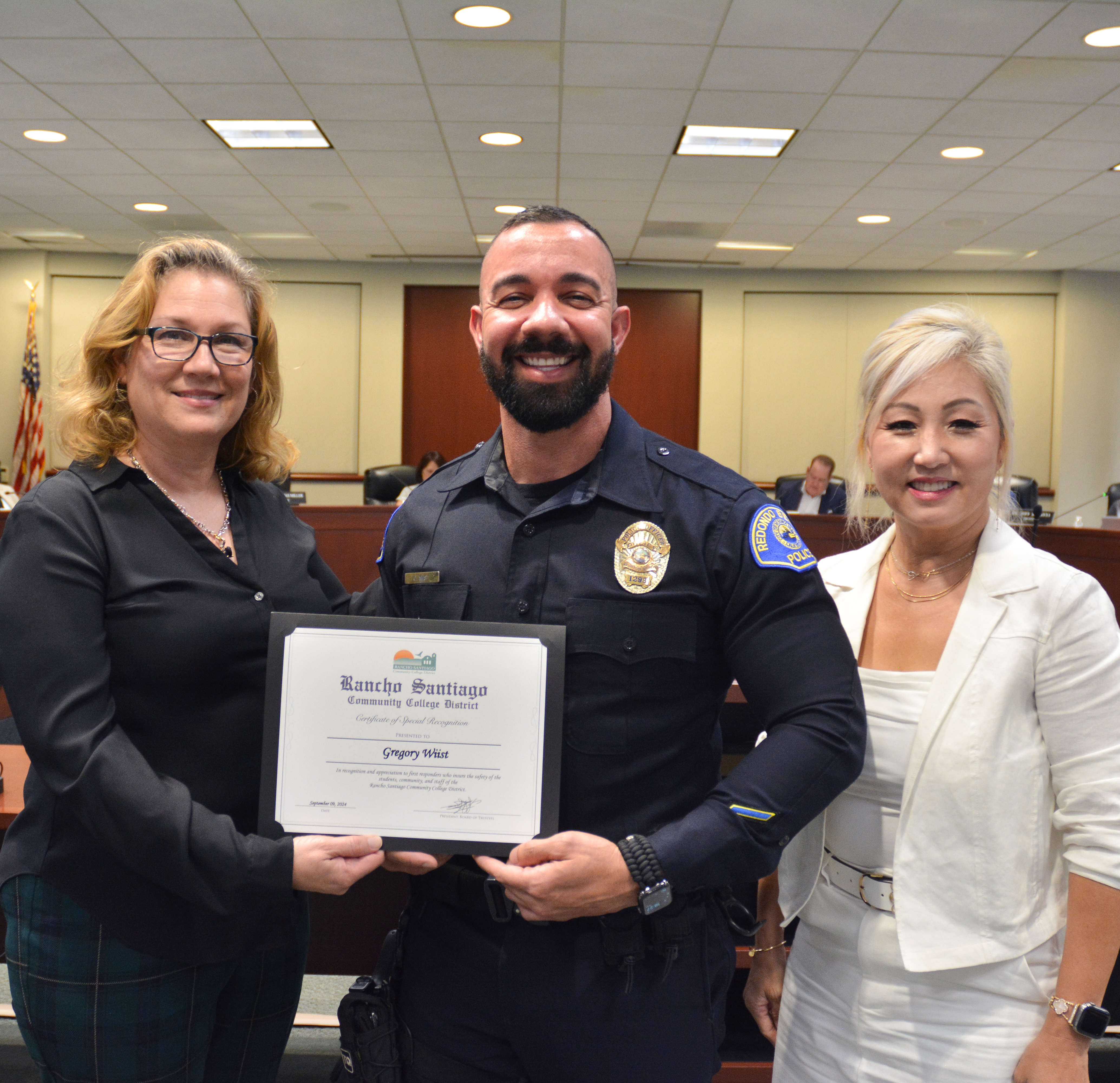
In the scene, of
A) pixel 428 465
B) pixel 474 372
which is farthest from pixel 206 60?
pixel 474 372

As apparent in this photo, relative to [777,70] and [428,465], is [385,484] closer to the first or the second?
[428,465]

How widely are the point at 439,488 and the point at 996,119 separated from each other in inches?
207

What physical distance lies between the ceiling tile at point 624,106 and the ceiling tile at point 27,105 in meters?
2.91

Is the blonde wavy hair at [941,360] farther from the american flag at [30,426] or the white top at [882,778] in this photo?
the american flag at [30,426]

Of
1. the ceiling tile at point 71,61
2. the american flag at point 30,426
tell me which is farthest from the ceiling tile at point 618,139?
the american flag at point 30,426

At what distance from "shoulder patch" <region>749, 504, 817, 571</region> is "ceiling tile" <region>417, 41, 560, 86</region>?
3.97 metres

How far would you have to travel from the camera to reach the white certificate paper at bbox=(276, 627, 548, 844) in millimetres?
1121

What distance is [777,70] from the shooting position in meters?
4.69

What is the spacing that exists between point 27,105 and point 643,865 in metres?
6.05

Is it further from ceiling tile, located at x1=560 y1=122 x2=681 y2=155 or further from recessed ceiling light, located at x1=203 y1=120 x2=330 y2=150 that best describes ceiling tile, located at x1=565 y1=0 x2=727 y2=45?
A: recessed ceiling light, located at x1=203 y1=120 x2=330 y2=150

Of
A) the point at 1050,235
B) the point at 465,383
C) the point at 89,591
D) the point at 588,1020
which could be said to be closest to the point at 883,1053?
the point at 588,1020

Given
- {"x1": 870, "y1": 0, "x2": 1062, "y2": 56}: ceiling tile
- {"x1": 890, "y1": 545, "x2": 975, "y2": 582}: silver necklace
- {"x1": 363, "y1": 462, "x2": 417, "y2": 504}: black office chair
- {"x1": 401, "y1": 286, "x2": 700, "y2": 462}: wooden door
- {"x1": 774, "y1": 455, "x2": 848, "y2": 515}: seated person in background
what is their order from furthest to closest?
{"x1": 401, "y1": 286, "x2": 700, "y2": 462}: wooden door, {"x1": 774, "y1": 455, "x2": 848, "y2": 515}: seated person in background, {"x1": 363, "y1": 462, "x2": 417, "y2": 504}: black office chair, {"x1": 870, "y1": 0, "x2": 1062, "y2": 56}: ceiling tile, {"x1": 890, "y1": 545, "x2": 975, "y2": 582}: silver necklace

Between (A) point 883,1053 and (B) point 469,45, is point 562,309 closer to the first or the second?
(A) point 883,1053

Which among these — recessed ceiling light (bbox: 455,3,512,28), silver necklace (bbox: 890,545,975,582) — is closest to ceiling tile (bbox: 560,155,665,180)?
recessed ceiling light (bbox: 455,3,512,28)
